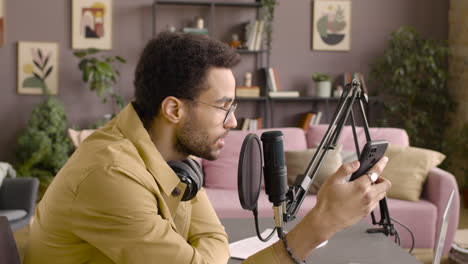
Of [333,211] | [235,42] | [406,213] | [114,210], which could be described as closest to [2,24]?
[235,42]

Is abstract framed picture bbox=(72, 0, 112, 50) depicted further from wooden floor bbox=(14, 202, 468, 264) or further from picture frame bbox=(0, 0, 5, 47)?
wooden floor bbox=(14, 202, 468, 264)

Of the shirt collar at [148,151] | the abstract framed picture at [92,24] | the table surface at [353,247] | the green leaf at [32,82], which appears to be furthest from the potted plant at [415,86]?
the shirt collar at [148,151]

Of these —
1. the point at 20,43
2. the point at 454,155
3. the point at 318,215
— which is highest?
the point at 20,43

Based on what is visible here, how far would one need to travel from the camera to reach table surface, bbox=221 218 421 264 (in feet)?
5.96

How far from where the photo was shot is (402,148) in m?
3.94

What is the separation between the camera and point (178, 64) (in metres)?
1.41

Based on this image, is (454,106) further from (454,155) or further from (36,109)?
(36,109)

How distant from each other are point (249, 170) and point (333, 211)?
0.23 meters

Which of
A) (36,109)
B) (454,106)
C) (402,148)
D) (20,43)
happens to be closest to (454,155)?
(454,106)

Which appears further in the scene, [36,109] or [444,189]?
[36,109]

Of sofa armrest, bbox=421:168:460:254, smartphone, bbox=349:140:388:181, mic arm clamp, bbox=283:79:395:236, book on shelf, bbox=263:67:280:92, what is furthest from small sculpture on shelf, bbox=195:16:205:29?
smartphone, bbox=349:140:388:181

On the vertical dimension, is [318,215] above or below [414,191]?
above

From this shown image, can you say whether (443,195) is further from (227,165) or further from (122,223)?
(122,223)

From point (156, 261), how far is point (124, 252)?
0.07 meters
